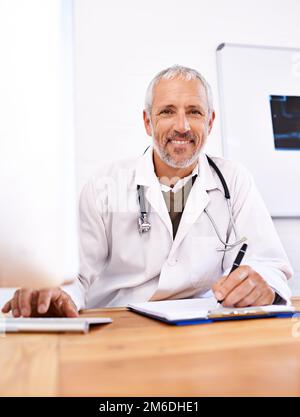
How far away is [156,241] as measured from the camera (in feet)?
3.84

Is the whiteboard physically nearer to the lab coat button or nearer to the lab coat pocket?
the lab coat pocket

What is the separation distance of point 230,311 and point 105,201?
0.67 meters

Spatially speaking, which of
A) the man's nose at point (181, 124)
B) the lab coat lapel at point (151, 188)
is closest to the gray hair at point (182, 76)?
the man's nose at point (181, 124)

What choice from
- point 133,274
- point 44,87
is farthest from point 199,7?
point 44,87

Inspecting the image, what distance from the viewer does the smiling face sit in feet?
4.48

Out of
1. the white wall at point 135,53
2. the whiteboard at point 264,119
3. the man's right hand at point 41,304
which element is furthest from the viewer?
the whiteboard at point 264,119

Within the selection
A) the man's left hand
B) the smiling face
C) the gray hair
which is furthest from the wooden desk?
the gray hair

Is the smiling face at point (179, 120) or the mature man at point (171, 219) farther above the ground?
the smiling face at point (179, 120)

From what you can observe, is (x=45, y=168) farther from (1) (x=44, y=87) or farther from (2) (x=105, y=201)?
(2) (x=105, y=201)

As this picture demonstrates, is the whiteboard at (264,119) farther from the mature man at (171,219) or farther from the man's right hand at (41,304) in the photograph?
the man's right hand at (41,304)

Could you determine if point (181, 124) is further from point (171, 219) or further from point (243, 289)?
point (243, 289)

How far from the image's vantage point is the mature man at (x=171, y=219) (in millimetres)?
1147

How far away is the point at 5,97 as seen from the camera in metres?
0.31

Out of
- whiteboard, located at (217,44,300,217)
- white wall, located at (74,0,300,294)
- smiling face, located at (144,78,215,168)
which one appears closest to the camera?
smiling face, located at (144,78,215,168)
